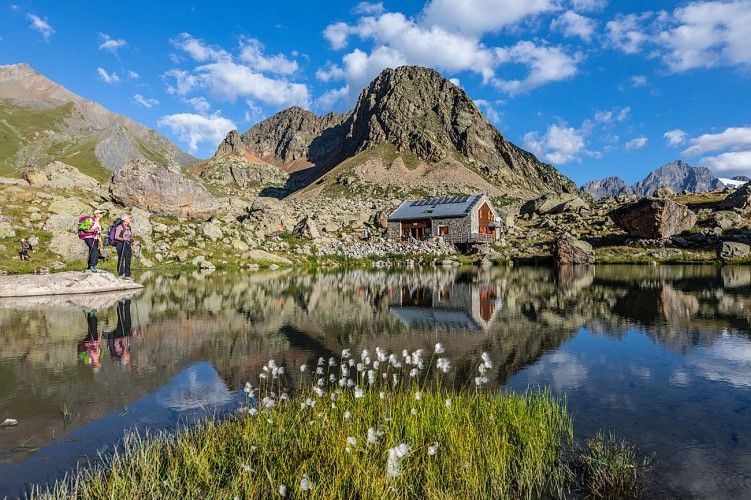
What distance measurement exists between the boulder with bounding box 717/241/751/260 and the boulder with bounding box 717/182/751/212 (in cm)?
2907

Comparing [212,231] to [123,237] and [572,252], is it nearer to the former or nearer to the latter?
[123,237]

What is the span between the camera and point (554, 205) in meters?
97.9

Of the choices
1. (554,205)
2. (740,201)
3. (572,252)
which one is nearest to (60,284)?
(572,252)

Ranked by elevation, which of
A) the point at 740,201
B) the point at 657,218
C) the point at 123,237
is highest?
the point at 740,201

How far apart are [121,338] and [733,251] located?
61407mm

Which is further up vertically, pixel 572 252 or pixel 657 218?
pixel 657 218

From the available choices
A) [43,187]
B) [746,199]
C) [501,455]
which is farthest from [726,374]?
[746,199]

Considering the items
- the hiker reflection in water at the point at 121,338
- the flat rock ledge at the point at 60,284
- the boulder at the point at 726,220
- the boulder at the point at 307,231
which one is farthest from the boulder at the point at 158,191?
the boulder at the point at 726,220

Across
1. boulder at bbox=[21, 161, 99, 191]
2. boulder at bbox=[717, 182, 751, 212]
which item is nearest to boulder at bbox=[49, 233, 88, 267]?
boulder at bbox=[21, 161, 99, 191]

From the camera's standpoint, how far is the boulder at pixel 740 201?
73500 mm

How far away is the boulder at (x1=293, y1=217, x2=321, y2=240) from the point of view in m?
60.1

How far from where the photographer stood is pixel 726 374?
38.5ft

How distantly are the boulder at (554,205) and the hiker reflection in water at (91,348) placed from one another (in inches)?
3633

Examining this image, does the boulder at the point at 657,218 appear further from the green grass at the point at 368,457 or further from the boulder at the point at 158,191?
the green grass at the point at 368,457
